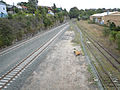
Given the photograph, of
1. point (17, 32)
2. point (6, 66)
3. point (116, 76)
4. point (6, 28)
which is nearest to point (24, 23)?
point (17, 32)

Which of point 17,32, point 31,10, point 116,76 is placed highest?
point 31,10

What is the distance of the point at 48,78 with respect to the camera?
10.4 metres

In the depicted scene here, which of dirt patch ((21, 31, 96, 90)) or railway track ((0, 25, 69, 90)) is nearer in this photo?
dirt patch ((21, 31, 96, 90))

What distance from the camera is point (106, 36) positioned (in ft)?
90.4

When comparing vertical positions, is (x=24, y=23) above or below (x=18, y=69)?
above

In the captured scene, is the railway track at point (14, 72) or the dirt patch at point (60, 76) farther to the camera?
the railway track at point (14, 72)

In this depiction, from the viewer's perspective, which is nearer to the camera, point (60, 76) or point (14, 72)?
point (60, 76)

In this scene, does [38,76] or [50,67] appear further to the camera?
[50,67]

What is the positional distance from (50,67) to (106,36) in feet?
63.6

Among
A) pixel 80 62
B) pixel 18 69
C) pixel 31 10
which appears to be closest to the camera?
pixel 18 69

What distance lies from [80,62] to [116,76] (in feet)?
→ 14.2

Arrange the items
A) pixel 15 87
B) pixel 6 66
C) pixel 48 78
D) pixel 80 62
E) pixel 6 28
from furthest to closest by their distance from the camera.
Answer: pixel 6 28, pixel 80 62, pixel 6 66, pixel 48 78, pixel 15 87

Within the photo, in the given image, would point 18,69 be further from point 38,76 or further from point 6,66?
point 38,76

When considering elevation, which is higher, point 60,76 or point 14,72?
point 14,72
